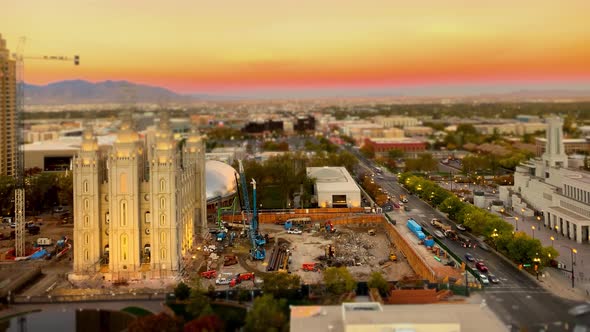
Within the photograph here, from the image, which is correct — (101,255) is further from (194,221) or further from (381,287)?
(381,287)

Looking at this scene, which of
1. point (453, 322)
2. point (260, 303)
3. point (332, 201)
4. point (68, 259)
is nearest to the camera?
point (453, 322)

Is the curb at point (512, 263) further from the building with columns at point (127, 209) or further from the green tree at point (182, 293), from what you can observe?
the building with columns at point (127, 209)

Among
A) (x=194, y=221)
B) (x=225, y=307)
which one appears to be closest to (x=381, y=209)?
(x=194, y=221)

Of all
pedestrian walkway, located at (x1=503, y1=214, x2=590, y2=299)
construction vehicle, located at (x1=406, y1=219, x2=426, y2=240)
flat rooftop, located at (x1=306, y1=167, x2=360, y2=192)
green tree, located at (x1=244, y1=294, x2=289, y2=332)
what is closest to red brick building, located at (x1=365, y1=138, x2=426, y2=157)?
flat rooftop, located at (x1=306, y1=167, x2=360, y2=192)

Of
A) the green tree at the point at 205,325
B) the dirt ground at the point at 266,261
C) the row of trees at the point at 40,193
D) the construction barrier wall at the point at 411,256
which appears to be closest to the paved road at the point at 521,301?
the construction barrier wall at the point at 411,256

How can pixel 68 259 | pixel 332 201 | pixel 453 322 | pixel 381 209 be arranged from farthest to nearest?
pixel 332 201
pixel 381 209
pixel 68 259
pixel 453 322

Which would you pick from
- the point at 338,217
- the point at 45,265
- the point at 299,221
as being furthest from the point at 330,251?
the point at 45,265

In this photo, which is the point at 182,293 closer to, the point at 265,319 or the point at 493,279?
the point at 265,319

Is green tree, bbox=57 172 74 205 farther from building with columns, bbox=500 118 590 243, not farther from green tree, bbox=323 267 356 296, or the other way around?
building with columns, bbox=500 118 590 243
